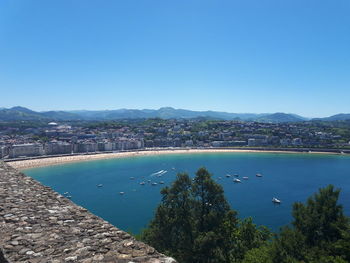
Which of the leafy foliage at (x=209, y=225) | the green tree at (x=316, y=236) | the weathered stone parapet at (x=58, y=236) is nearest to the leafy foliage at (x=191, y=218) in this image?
the leafy foliage at (x=209, y=225)

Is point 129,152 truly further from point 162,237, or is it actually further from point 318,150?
point 162,237

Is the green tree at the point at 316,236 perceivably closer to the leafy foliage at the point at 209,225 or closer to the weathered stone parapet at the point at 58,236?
the leafy foliage at the point at 209,225

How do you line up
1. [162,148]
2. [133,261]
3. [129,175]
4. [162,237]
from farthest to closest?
[162,148] < [129,175] < [162,237] < [133,261]

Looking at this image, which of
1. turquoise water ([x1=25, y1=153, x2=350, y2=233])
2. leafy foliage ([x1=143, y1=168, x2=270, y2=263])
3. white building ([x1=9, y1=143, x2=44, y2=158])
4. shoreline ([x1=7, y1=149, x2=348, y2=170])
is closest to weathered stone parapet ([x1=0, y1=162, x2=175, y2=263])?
leafy foliage ([x1=143, y1=168, x2=270, y2=263])

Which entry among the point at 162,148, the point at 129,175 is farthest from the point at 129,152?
the point at 129,175

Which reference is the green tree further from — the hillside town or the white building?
the white building
